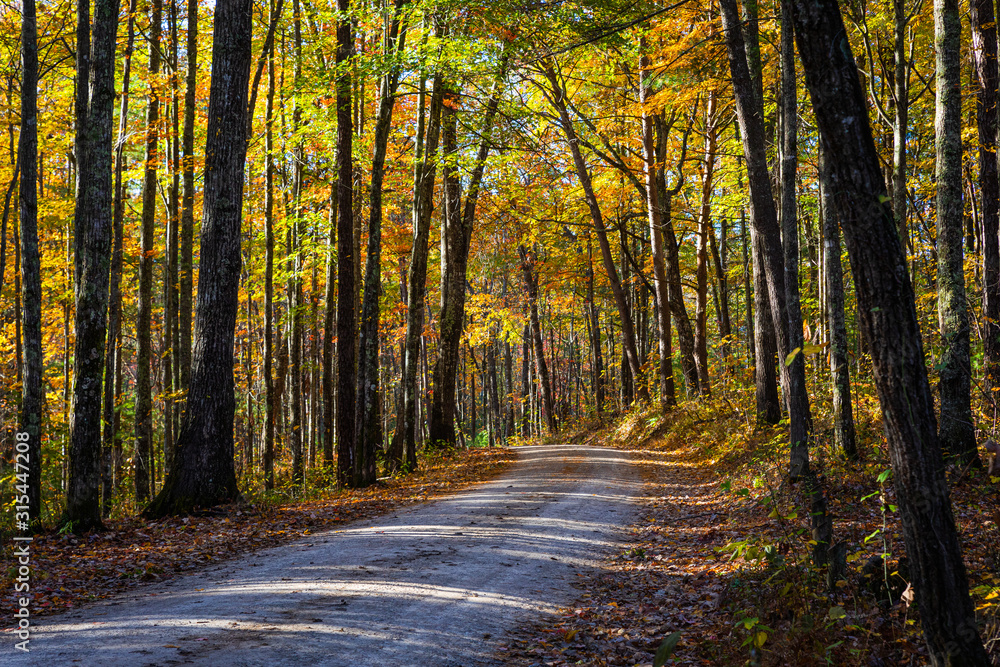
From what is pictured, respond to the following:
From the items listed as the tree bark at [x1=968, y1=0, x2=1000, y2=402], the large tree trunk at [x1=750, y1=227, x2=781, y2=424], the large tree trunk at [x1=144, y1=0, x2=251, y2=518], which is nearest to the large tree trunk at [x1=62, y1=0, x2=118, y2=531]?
the large tree trunk at [x1=144, y1=0, x2=251, y2=518]

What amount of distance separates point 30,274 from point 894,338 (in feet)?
33.0

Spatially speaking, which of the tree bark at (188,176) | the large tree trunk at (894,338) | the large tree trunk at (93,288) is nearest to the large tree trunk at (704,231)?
the tree bark at (188,176)

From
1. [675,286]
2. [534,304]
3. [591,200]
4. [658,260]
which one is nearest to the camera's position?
[658,260]

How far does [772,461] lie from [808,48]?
26.4ft

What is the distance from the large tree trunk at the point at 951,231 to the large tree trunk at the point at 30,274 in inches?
481

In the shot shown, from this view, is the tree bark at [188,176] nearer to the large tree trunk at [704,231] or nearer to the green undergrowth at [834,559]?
the green undergrowth at [834,559]

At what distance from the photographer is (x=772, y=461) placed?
33.9 feet

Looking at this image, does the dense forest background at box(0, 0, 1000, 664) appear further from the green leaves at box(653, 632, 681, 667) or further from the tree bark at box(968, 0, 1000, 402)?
the green leaves at box(653, 632, 681, 667)

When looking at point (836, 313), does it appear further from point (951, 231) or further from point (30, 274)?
point (30, 274)

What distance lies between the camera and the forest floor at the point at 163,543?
5.99 m

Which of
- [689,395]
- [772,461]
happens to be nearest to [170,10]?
[772,461]

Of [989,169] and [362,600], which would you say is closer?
[362,600]

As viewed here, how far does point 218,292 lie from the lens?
9.69 metres

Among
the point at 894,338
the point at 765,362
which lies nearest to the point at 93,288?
the point at 894,338
